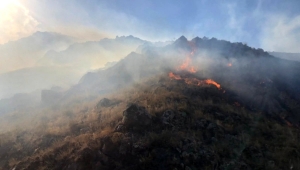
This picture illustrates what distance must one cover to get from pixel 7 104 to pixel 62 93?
→ 1185 centimetres

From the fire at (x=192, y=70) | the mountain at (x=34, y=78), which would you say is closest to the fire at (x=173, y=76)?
the fire at (x=192, y=70)

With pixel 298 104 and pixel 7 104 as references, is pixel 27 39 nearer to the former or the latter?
pixel 7 104

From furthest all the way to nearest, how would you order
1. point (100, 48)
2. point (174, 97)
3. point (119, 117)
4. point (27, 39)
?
1. point (27, 39)
2. point (100, 48)
3. point (174, 97)
4. point (119, 117)

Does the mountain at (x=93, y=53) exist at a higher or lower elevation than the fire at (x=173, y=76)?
higher

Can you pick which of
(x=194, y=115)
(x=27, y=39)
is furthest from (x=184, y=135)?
(x=27, y=39)

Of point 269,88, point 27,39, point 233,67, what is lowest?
point 269,88

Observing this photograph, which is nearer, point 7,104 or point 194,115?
point 194,115

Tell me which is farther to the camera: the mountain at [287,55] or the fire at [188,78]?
the mountain at [287,55]

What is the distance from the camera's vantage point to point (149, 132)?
1532 cm

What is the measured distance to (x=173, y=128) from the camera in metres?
16.2

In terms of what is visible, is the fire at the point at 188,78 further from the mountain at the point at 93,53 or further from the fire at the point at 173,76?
the mountain at the point at 93,53

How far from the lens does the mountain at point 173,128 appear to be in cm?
1343

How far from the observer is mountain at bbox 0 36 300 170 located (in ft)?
44.1

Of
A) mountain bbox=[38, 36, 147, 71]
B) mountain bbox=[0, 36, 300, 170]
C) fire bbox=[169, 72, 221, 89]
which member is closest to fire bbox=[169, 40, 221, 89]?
fire bbox=[169, 72, 221, 89]
